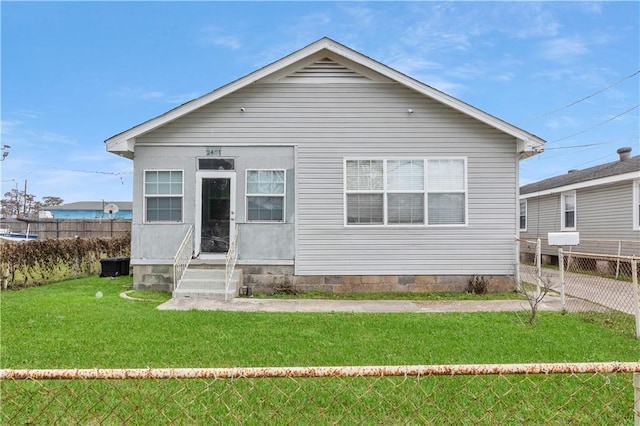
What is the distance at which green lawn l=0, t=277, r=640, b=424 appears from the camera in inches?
116

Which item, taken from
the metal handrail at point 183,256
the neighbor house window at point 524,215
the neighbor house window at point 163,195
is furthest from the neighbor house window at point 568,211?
the neighbor house window at point 163,195

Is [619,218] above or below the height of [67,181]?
below

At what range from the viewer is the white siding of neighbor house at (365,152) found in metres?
8.92

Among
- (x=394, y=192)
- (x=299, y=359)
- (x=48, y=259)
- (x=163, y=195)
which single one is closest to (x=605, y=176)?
(x=394, y=192)

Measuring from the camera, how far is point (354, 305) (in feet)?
24.3

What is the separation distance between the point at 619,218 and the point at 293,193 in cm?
1075

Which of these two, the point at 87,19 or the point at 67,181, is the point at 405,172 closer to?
the point at 87,19

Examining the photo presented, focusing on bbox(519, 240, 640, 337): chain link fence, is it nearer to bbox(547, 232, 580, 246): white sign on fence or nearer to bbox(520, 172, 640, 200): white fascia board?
bbox(547, 232, 580, 246): white sign on fence

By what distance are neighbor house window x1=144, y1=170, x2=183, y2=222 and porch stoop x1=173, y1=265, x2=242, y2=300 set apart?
1.30 meters

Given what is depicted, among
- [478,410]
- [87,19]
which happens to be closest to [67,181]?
[87,19]

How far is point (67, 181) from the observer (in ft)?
130

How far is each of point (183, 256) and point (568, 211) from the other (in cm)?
1438

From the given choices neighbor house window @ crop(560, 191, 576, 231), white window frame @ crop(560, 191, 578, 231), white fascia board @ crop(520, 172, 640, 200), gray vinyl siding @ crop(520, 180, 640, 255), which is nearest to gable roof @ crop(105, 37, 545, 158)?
white fascia board @ crop(520, 172, 640, 200)

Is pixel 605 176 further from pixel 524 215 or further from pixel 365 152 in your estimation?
pixel 365 152
